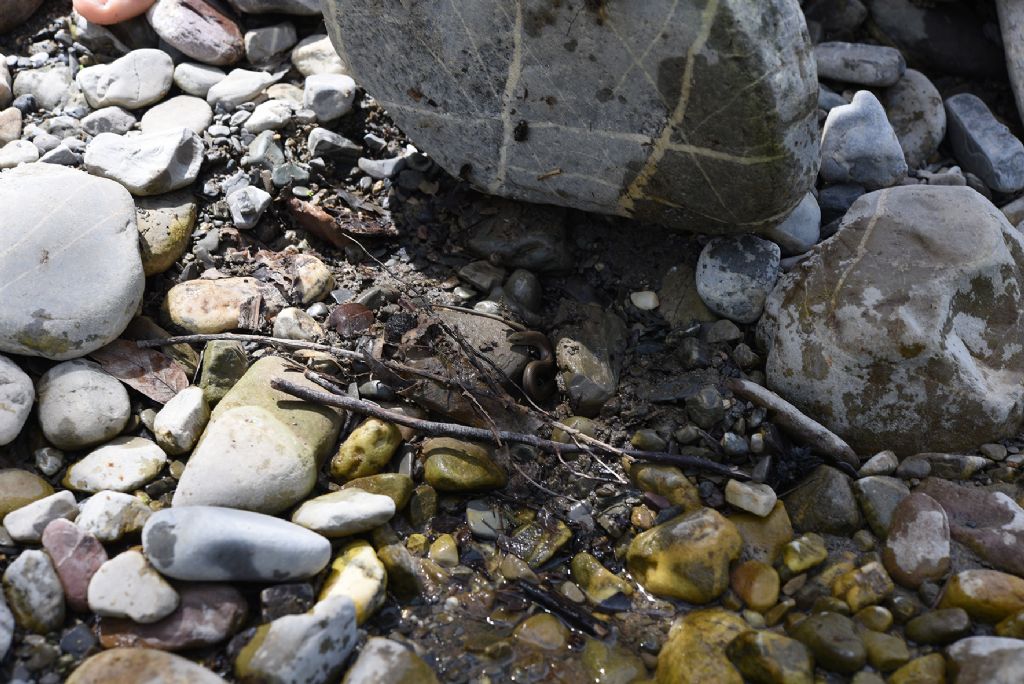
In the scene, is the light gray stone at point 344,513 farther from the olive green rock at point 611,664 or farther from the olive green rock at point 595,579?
the olive green rock at point 611,664

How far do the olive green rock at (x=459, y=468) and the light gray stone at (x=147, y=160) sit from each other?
1.74m

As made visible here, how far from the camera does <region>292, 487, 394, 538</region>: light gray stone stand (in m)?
3.21

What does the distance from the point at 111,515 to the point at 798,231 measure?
2998mm

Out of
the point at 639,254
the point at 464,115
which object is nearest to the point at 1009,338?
the point at 639,254

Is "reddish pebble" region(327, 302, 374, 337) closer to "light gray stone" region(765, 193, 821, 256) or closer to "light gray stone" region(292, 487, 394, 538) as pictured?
"light gray stone" region(292, 487, 394, 538)

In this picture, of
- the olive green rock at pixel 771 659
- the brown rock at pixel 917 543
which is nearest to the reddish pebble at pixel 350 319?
the olive green rock at pixel 771 659

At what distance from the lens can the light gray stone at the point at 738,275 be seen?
12.4 ft

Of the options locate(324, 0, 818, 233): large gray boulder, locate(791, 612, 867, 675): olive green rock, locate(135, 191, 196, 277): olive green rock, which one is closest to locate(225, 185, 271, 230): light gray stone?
locate(135, 191, 196, 277): olive green rock

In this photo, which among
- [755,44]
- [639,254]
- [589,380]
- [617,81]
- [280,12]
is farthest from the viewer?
[280,12]

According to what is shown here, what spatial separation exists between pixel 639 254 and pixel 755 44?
46.1 inches

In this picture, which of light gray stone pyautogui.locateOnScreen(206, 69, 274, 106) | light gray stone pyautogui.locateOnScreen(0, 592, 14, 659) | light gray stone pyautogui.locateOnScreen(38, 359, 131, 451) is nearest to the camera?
light gray stone pyautogui.locateOnScreen(0, 592, 14, 659)

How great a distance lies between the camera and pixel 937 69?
4969 mm

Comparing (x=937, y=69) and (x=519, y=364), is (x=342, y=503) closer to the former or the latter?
(x=519, y=364)

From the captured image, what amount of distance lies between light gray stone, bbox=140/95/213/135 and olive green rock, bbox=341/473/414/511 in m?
2.03
